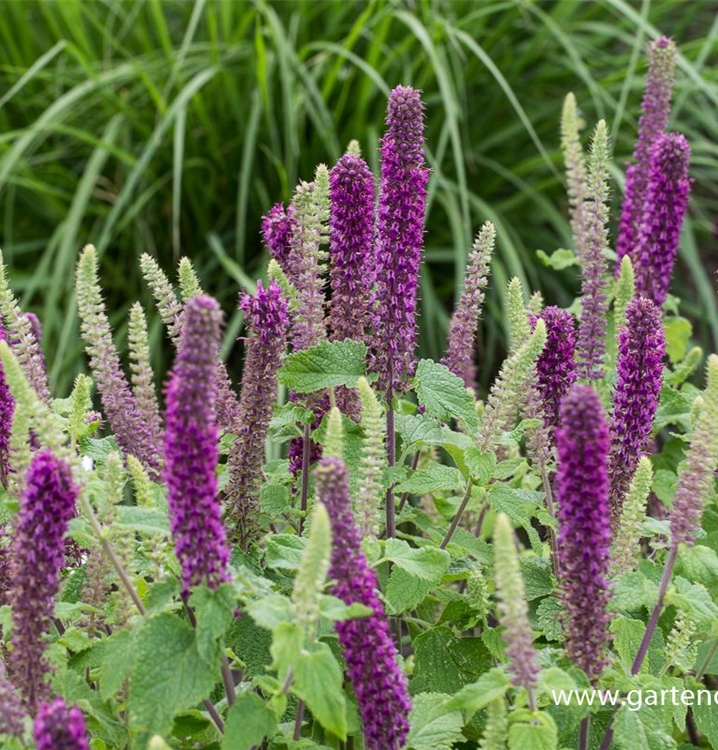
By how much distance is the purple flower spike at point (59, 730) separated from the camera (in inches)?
57.7

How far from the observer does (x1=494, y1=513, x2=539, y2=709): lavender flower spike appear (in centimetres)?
155

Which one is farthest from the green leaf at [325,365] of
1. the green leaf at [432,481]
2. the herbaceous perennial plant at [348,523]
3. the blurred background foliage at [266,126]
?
the blurred background foliage at [266,126]

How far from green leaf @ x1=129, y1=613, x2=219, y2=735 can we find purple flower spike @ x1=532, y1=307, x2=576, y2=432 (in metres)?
0.99

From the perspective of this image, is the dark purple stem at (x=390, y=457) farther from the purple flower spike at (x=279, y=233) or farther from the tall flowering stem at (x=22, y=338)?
the tall flowering stem at (x=22, y=338)

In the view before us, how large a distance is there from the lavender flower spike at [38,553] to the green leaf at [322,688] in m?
0.42

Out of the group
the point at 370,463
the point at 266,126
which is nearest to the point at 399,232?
the point at 370,463

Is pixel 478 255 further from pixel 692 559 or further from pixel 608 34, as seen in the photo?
pixel 608 34

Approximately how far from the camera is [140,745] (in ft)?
5.85

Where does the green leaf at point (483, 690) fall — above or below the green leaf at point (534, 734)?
above

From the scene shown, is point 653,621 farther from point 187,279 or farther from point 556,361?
point 187,279

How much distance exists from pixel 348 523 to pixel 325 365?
1.86 feet

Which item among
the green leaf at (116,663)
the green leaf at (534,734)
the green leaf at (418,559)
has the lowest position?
the green leaf at (534,734)

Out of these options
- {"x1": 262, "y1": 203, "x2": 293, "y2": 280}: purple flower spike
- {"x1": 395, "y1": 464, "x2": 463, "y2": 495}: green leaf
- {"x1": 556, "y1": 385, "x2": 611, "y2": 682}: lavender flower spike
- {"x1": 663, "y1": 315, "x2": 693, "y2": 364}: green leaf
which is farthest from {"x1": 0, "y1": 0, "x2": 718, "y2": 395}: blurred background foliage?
{"x1": 556, "y1": 385, "x2": 611, "y2": 682}: lavender flower spike

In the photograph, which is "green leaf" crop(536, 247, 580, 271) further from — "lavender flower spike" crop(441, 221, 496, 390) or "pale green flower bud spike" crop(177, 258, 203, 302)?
"pale green flower bud spike" crop(177, 258, 203, 302)
